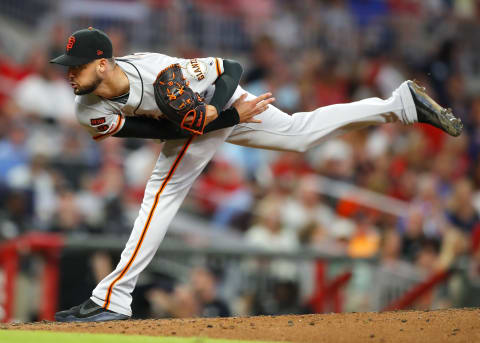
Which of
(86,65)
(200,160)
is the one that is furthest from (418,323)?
(86,65)

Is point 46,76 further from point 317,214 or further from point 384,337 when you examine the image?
point 384,337

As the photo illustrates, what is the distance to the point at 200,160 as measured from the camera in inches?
200

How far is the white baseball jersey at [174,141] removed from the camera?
477 centimetres

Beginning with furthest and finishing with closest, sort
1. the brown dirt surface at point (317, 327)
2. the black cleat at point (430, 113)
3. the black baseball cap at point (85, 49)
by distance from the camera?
the black cleat at point (430, 113), the black baseball cap at point (85, 49), the brown dirt surface at point (317, 327)

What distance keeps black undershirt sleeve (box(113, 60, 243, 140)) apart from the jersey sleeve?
5cm

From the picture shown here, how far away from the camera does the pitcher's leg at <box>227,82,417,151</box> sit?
520 centimetres

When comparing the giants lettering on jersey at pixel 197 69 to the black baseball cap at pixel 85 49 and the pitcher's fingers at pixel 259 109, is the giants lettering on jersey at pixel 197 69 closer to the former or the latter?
the pitcher's fingers at pixel 259 109

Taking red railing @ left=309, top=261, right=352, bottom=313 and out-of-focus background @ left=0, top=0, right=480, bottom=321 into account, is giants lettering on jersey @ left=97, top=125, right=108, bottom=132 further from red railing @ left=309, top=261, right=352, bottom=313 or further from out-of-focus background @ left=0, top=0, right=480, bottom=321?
red railing @ left=309, top=261, right=352, bottom=313

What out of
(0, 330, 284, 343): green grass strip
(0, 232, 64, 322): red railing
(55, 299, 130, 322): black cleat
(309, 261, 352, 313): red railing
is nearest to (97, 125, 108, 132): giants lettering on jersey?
(55, 299, 130, 322): black cleat

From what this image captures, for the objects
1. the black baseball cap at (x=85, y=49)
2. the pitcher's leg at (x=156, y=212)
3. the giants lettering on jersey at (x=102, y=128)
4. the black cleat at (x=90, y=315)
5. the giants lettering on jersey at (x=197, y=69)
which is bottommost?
the black cleat at (x=90, y=315)

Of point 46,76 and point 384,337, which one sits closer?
point 384,337

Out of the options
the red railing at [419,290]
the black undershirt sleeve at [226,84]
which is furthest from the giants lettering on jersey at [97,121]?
the red railing at [419,290]

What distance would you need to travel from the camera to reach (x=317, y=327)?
4676 mm

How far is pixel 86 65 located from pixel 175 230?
459cm
